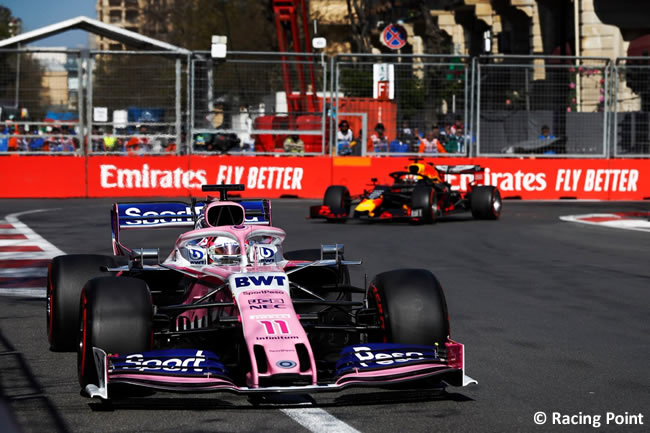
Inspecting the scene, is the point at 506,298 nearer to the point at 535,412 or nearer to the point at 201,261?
the point at 201,261

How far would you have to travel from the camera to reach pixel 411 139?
77.8 ft

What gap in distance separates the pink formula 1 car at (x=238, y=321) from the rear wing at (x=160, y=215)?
64 centimetres

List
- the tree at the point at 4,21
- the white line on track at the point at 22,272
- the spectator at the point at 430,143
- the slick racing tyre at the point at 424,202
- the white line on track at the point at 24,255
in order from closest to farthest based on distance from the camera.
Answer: the white line on track at the point at 24,255, the white line on track at the point at 22,272, the slick racing tyre at the point at 424,202, the spectator at the point at 430,143, the tree at the point at 4,21

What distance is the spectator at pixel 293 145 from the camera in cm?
2402

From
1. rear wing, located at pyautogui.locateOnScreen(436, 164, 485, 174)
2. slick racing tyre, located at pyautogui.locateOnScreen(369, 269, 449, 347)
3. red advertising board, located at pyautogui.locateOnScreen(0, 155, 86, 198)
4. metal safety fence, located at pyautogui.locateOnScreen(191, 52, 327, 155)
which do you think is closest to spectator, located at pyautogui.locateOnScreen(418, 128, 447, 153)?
metal safety fence, located at pyautogui.locateOnScreen(191, 52, 327, 155)

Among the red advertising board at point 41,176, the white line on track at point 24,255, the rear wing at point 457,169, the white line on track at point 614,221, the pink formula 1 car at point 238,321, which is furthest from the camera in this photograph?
the red advertising board at point 41,176

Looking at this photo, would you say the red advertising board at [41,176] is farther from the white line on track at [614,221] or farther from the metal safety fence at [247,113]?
the white line on track at [614,221]

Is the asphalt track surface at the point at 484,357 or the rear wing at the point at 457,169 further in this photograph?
the rear wing at the point at 457,169

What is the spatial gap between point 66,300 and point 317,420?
89.1 inches

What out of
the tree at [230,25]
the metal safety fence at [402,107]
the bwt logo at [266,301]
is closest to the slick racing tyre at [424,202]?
the metal safety fence at [402,107]

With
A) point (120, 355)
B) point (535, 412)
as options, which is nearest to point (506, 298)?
point (535, 412)

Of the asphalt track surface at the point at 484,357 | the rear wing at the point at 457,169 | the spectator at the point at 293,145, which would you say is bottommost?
the asphalt track surface at the point at 484,357

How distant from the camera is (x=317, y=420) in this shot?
5.09m

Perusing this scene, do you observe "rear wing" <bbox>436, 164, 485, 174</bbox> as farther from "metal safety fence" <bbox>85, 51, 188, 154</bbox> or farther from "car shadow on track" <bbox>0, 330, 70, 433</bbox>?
"car shadow on track" <bbox>0, 330, 70, 433</bbox>
